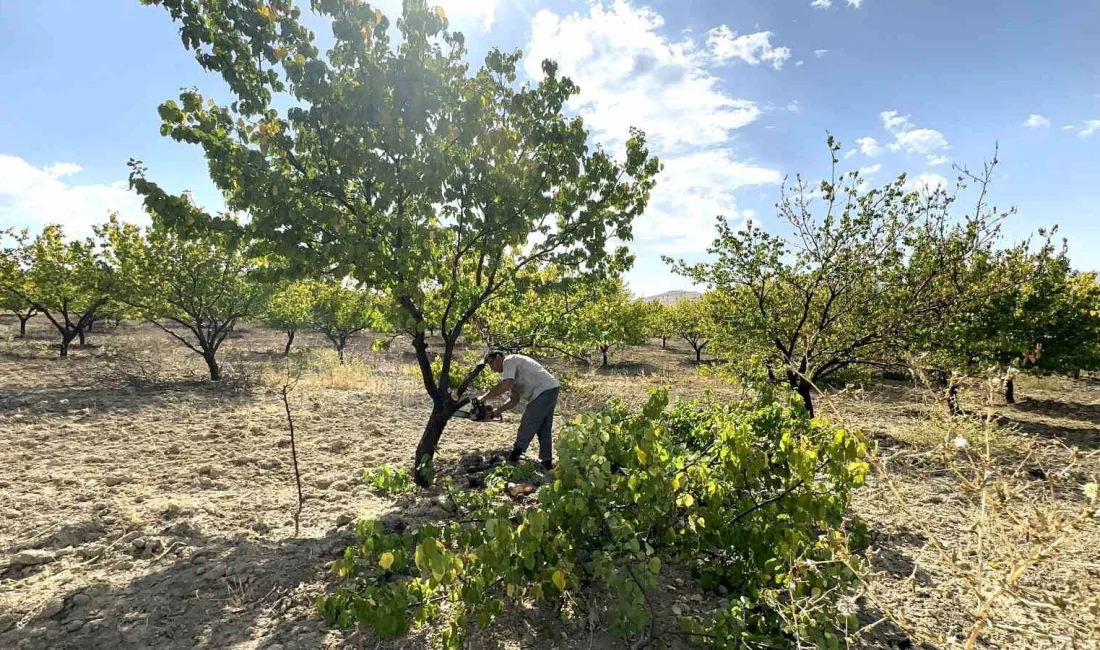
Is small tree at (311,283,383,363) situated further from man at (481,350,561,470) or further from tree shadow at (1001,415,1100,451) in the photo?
tree shadow at (1001,415,1100,451)

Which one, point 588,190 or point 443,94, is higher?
point 443,94

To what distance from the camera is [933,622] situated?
13.1 feet

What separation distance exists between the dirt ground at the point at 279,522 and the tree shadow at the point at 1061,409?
383cm

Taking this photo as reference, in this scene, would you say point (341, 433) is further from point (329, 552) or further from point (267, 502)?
point (329, 552)

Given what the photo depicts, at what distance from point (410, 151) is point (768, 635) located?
4.74 meters

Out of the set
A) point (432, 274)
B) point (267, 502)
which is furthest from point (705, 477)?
point (267, 502)

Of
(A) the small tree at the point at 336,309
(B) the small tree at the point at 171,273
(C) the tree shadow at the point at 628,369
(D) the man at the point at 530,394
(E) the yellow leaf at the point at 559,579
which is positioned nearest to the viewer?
(E) the yellow leaf at the point at 559,579

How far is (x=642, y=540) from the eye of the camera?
3.27m

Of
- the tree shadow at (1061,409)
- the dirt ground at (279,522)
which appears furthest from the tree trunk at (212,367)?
the tree shadow at (1061,409)

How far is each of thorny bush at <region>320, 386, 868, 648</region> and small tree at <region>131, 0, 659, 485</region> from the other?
191 cm

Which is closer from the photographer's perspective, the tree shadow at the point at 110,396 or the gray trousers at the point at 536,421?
the gray trousers at the point at 536,421

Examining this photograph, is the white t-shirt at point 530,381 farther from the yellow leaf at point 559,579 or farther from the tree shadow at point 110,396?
the tree shadow at point 110,396

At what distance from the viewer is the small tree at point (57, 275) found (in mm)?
13102

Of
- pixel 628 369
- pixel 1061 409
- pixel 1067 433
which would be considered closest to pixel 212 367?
pixel 628 369
